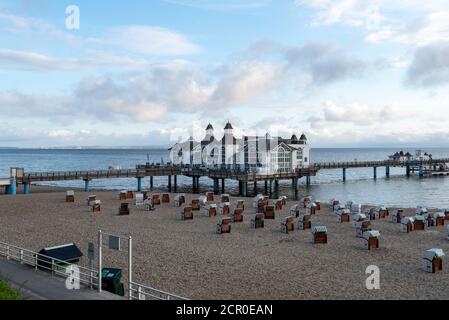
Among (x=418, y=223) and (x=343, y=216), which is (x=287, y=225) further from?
(x=418, y=223)


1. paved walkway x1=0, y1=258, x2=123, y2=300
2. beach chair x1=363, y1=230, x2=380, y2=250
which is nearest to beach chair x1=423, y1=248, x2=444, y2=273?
beach chair x1=363, y1=230, x2=380, y2=250

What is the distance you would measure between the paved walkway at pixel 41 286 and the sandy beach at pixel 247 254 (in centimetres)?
271

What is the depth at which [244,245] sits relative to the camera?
2000 centimetres

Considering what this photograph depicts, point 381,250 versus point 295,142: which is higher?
point 295,142

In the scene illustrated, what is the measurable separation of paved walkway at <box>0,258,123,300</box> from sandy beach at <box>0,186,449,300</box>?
107 inches

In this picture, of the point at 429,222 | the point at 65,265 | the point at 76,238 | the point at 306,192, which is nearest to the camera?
the point at 65,265

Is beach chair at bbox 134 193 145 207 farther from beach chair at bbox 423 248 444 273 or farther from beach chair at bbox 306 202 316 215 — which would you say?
beach chair at bbox 423 248 444 273

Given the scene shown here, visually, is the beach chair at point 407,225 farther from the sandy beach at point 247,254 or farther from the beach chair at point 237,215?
the beach chair at point 237,215

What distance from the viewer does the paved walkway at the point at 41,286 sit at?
11.4 metres

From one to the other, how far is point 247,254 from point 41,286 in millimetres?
8512

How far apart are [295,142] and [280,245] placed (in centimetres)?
4312
